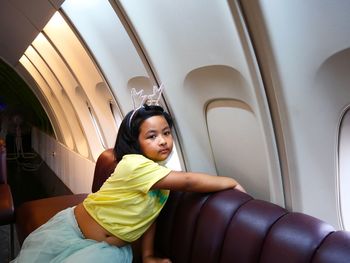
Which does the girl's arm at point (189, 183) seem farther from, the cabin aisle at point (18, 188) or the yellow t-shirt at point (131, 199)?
the cabin aisle at point (18, 188)

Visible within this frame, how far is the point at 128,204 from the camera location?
185 centimetres

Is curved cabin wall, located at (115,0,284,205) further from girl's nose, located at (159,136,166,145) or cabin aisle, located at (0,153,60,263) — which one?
cabin aisle, located at (0,153,60,263)

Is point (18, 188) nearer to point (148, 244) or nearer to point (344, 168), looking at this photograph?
point (148, 244)

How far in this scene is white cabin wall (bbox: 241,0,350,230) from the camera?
1.40 m

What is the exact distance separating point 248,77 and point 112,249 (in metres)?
1.24

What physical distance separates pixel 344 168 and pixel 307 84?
0.48 metres

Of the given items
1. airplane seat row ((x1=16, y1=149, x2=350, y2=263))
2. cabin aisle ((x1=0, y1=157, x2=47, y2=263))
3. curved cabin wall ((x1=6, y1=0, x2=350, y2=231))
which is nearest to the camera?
airplane seat row ((x1=16, y1=149, x2=350, y2=263))

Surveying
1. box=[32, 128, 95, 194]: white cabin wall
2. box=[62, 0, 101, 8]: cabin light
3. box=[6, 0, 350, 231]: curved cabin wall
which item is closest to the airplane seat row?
box=[6, 0, 350, 231]: curved cabin wall

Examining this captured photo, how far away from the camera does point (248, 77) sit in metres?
1.72

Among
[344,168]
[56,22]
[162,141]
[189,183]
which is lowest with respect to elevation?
[344,168]

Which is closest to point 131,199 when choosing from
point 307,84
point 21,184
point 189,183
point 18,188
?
point 189,183

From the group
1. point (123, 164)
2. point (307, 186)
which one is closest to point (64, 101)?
point (123, 164)

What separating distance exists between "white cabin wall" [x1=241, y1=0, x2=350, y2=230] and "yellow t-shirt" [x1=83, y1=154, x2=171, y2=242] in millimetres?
696

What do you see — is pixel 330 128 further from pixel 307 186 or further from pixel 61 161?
pixel 61 161
